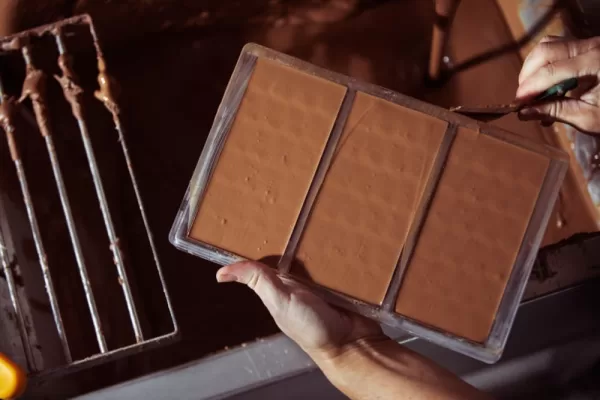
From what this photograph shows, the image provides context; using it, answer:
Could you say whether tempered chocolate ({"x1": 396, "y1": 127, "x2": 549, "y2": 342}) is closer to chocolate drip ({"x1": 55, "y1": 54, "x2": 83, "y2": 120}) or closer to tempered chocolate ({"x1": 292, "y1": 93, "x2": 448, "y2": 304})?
tempered chocolate ({"x1": 292, "y1": 93, "x2": 448, "y2": 304})

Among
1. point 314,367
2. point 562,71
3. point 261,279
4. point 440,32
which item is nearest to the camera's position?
point 261,279

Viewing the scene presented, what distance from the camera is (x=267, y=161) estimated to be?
0.77 meters

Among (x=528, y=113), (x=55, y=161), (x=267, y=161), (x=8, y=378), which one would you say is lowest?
(x=8, y=378)

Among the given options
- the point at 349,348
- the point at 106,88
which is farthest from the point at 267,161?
the point at 106,88

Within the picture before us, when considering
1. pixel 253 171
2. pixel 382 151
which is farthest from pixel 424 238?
pixel 253 171

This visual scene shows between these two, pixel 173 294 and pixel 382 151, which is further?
pixel 173 294

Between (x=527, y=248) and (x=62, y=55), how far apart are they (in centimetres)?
82

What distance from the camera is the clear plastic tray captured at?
768 millimetres

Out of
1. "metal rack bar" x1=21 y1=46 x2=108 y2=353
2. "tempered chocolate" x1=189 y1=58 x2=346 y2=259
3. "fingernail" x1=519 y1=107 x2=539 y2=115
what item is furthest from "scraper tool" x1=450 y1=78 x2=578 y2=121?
"metal rack bar" x1=21 y1=46 x2=108 y2=353

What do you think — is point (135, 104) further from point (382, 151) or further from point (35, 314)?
point (382, 151)

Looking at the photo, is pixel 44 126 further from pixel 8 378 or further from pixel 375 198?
pixel 375 198

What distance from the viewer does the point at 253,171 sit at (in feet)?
2.54

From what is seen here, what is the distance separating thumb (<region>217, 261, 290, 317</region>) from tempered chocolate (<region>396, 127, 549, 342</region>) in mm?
166

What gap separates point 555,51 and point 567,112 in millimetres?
96
